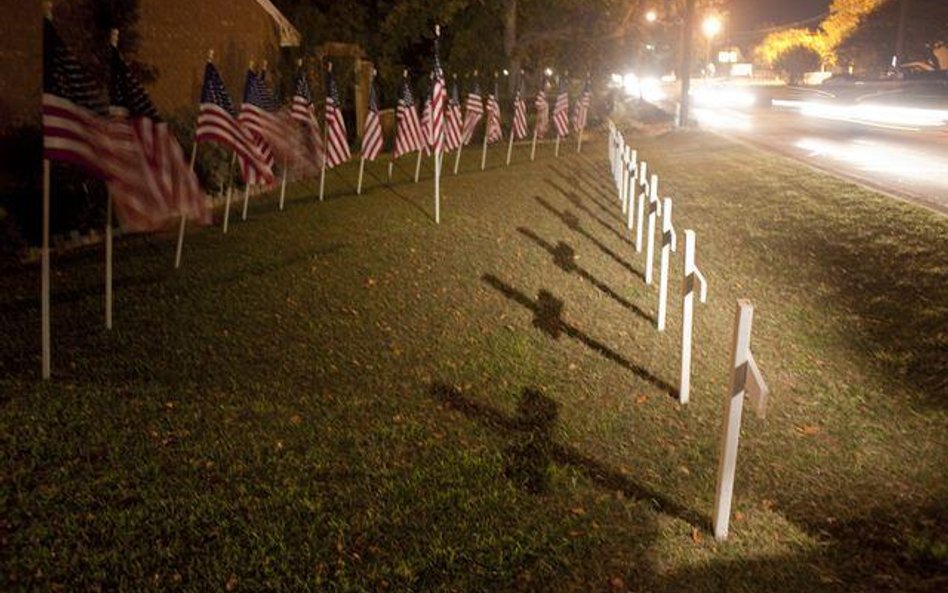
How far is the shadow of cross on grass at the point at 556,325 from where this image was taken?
689cm

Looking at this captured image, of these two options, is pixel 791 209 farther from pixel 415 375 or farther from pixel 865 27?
pixel 865 27

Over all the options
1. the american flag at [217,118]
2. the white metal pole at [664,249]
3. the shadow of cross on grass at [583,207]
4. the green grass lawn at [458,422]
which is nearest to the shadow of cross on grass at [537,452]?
the green grass lawn at [458,422]

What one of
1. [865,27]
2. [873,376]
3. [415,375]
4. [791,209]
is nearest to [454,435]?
[415,375]

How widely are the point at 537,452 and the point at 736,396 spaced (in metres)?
1.69

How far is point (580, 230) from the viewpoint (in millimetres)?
12586

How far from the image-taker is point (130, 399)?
5.68 m

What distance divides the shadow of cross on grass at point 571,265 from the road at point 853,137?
6.96 metres

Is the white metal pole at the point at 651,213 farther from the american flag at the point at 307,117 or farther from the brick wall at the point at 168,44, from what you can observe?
the brick wall at the point at 168,44

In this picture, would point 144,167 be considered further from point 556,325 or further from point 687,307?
point 687,307

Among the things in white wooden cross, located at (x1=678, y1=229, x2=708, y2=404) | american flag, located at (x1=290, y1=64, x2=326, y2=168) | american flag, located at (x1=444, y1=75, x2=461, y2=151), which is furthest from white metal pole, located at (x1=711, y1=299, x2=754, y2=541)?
american flag, located at (x1=444, y1=75, x2=461, y2=151)

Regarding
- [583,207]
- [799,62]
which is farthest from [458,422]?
[799,62]

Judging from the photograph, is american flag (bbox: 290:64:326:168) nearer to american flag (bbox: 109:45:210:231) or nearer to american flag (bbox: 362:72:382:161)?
american flag (bbox: 362:72:382:161)

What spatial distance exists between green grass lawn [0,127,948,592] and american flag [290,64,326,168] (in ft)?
8.61

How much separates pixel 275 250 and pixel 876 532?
812 cm
